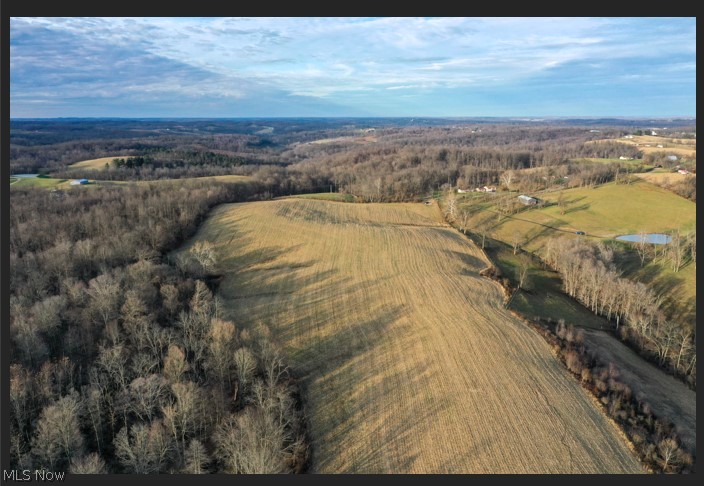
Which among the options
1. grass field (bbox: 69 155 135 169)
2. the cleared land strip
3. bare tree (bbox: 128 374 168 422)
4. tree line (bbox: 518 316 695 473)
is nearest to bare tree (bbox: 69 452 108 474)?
bare tree (bbox: 128 374 168 422)

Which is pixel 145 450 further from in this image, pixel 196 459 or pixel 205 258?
pixel 205 258

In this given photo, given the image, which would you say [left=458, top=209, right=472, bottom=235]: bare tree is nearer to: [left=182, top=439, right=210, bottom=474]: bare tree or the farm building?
the farm building

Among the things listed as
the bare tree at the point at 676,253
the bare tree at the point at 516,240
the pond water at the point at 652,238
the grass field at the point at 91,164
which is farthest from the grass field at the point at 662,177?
the grass field at the point at 91,164

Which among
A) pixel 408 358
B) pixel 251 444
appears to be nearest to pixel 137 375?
pixel 251 444

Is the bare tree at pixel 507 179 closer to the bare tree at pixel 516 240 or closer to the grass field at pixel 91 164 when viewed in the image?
the bare tree at pixel 516 240

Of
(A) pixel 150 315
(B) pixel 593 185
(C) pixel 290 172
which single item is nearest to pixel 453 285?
(A) pixel 150 315

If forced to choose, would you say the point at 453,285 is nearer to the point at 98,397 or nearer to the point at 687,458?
the point at 687,458
